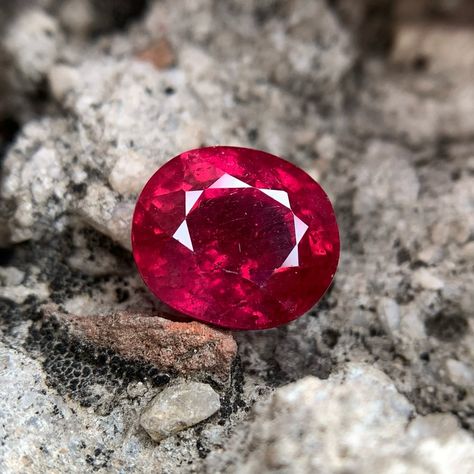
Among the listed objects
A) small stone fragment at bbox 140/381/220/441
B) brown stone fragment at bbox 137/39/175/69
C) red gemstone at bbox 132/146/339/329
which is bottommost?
small stone fragment at bbox 140/381/220/441

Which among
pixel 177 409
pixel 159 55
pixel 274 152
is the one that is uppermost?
pixel 159 55

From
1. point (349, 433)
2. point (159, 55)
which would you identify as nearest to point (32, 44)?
point (159, 55)

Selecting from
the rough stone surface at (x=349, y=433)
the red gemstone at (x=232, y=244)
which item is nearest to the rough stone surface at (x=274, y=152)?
the rough stone surface at (x=349, y=433)

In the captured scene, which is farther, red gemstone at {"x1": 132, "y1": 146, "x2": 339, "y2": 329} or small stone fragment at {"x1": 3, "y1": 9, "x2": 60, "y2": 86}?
small stone fragment at {"x1": 3, "y1": 9, "x2": 60, "y2": 86}

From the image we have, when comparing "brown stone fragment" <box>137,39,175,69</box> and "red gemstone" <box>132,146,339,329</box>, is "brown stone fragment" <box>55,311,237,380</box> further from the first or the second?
"brown stone fragment" <box>137,39,175,69</box>

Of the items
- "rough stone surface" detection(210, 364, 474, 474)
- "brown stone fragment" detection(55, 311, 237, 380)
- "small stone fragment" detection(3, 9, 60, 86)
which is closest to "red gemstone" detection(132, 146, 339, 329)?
"brown stone fragment" detection(55, 311, 237, 380)

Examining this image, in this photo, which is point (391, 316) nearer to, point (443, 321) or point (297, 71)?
point (443, 321)

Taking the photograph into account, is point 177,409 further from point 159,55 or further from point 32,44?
point 32,44
